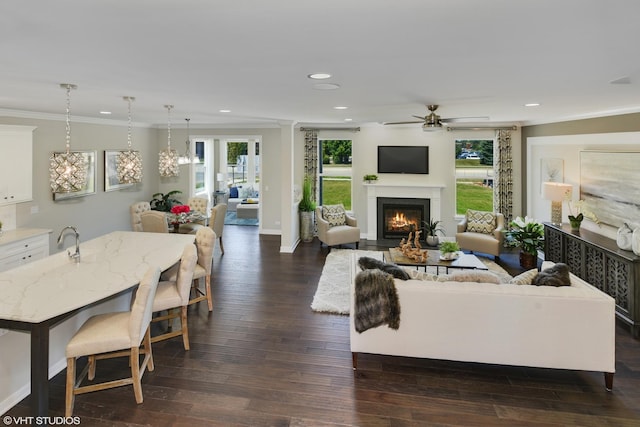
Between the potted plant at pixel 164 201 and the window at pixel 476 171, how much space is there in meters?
6.58

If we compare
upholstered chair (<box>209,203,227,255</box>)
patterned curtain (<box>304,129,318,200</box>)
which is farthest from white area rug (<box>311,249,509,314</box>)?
upholstered chair (<box>209,203,227,255</box>)

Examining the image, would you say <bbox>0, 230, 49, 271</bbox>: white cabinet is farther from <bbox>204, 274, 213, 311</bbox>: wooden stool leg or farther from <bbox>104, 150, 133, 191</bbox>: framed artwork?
<bbox>204, 274, 213, 311</bbox>: wooden stool leg

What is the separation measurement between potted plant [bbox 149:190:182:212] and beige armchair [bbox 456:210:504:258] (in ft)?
21.0

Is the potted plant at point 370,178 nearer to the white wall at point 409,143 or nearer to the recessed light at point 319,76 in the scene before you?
the white wall at point 409,143

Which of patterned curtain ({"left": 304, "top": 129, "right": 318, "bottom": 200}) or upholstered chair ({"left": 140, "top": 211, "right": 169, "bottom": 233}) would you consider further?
patterned curtain ({"left": 304, "top": 129, "right": 318, "bottom": 200})

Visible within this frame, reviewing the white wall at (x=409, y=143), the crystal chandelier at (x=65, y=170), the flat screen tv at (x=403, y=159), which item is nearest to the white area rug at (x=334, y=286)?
the white wall at (x=409, y=143)

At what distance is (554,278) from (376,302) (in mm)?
1557

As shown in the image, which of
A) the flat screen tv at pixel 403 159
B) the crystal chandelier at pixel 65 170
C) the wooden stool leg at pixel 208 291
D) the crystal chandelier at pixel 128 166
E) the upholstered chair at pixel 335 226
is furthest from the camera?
the flat screen tv at pixel 403 159

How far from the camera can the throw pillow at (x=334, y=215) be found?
8.33 m

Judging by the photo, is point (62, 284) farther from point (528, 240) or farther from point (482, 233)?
point (482, 233)

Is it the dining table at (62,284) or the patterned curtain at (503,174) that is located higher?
the patterned curtain at (503,174)

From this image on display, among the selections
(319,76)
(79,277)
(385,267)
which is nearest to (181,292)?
(79,277)

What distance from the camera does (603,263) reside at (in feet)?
15.5

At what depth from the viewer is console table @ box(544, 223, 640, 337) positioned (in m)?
4.18
